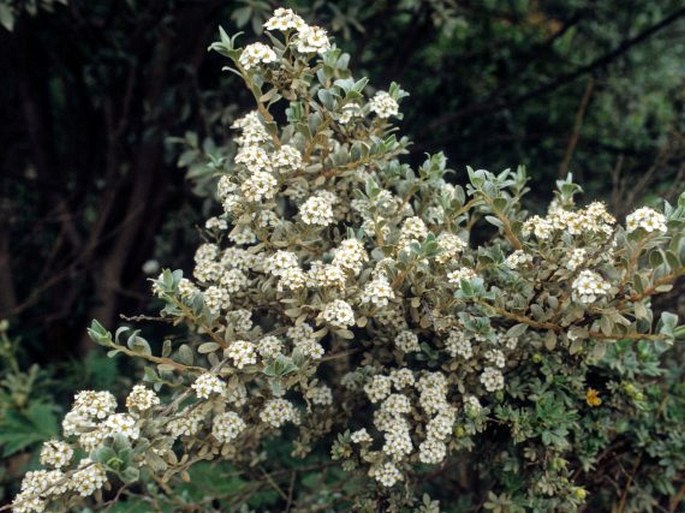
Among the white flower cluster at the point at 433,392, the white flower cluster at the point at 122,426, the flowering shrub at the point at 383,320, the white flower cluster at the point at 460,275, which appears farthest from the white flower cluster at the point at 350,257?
the white flower cluster at the point at 122,426

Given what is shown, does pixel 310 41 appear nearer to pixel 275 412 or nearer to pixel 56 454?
pixel 275 412

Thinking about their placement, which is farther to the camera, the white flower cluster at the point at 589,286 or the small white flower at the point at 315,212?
the small white flower at the point at 315,212

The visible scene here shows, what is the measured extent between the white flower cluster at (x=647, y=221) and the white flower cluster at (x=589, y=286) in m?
0.13

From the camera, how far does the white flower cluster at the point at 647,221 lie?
178 cm

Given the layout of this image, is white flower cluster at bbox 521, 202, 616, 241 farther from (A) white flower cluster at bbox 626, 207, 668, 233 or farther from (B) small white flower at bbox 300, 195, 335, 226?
(B) small white flower at bbox 300, 195, 335, 226

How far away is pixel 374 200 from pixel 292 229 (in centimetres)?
23

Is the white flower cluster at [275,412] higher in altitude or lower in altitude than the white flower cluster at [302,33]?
lower

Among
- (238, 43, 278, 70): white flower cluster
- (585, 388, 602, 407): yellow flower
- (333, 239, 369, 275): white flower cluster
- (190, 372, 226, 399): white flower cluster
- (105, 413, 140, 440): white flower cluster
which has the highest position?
(238, 43, 278, 70): white flower cluster

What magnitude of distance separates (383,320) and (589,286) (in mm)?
531

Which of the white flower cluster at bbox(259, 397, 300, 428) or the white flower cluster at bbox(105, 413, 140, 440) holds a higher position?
the white flower cluster at bbox(259, 397, 300, 428)

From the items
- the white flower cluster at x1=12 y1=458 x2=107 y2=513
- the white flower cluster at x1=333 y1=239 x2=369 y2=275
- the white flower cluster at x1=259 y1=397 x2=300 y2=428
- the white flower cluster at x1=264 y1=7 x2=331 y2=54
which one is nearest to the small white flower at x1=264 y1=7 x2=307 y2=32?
the white flower cluster at x1=264 y1=7 x2=331 y2=54

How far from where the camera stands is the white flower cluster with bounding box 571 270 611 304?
5.99 ft

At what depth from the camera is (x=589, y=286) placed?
6.01 feet

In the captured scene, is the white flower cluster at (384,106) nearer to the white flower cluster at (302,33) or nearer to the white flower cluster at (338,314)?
the white flower cluster at (302,33)
